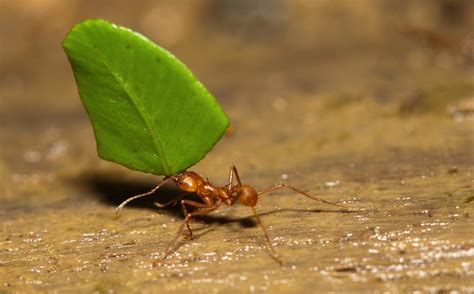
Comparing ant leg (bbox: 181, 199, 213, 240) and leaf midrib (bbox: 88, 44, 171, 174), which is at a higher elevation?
leaf midrib (bbox: 88, 44, 171, 174)

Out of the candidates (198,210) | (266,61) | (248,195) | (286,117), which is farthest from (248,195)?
(266,61)

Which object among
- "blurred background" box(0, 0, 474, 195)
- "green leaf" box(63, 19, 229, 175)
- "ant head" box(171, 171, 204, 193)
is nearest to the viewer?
"green leaf" box(63, 19, 229, 175)

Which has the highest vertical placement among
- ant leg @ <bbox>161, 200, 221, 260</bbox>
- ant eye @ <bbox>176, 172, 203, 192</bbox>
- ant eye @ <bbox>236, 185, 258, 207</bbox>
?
ant eye @ <bbox>176, 172, 203, 192</bbox>

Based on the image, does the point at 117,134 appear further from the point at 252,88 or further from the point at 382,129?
the point at 252,88

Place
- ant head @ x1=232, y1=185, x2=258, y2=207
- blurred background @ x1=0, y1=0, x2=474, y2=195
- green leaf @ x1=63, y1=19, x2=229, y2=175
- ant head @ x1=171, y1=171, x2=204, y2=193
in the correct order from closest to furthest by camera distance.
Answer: green leaf @ x1=63, y1=19, x2=229, y2=175 < ant head @ x1=232, y1=185, x2=258, y2=207 < ant head @ x1=171, y1=171, x2=204, y2=193 < blurred background @ x1=0, y1=0, x2=474, y2=195

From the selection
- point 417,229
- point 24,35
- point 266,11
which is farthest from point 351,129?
point 24,35

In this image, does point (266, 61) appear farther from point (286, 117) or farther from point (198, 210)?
point (198, 210)

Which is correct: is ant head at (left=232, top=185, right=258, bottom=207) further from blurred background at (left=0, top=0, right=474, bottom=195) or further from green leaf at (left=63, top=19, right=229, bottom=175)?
blurred background at (left=0, top=0, right=474, bottom=195)

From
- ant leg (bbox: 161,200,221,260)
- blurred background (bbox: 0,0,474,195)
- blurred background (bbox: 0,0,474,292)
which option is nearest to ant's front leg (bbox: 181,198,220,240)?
ant leg (bbox: 161,200,221,260)
